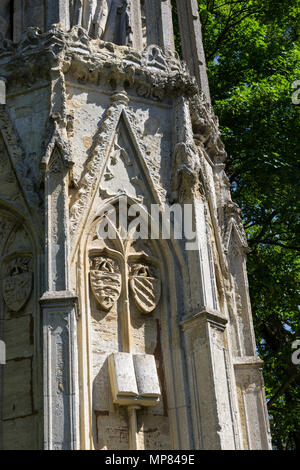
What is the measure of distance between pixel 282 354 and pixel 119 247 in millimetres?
7109

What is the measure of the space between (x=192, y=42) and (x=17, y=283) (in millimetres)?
6014

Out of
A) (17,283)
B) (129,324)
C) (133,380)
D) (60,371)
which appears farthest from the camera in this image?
(17,283)

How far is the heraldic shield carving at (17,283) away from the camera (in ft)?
31.8

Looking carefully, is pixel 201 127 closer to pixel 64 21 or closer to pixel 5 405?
pixel 64 21

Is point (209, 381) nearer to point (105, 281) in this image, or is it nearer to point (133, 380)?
point (133, 380)

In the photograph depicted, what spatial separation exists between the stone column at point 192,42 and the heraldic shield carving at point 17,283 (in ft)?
15.8

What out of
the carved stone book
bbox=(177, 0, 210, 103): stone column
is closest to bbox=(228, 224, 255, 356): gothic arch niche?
the carved stone book

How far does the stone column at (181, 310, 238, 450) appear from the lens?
29.5 ft

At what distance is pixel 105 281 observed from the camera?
984 cm

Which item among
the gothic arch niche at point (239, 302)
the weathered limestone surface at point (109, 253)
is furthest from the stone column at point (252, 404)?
the gothic arch niche at point (239, 302)

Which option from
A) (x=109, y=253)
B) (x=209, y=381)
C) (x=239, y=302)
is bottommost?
(x=209, y=381)

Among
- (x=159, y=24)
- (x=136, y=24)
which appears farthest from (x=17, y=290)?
(x=159, y=24)

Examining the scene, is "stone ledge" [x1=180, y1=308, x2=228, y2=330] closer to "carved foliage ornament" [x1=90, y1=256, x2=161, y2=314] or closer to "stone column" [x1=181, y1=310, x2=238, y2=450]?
"stone column" [x1=181, y1=310, x2=238, y2=450]

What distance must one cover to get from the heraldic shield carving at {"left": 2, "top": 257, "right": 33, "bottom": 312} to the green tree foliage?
282 inches
